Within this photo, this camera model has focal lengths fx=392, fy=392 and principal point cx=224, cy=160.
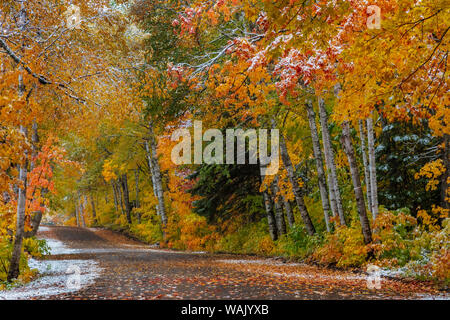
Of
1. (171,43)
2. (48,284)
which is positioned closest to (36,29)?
(171,43)

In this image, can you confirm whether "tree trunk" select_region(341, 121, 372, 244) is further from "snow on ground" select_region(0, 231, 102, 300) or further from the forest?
"snow on ground" select_region(0, 231, 102, 300)

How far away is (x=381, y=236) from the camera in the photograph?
9789 mm

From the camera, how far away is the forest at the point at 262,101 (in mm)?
6273

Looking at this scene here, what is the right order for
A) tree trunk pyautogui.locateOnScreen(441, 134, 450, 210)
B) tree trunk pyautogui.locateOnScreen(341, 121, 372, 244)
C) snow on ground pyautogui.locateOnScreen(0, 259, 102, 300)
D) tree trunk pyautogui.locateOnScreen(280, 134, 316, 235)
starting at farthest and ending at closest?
tree trunk pyautogui.locateOnScreen(280, 134, 316, 235)
tree trunk pyautogui.locateOnScreen(441, 134, 450, 210)
tree trunk pyautogui.locateOnScreen(341, 121, 372, 244)
snow on ground pyautogui.locateOnScreen(0, 259, 102, 300)

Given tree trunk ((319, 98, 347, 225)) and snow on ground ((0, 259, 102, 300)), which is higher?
tree trunk ((319, 98, 347, 225))

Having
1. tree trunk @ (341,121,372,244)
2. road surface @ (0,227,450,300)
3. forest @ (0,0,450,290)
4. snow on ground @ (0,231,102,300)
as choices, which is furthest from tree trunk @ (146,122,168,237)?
tree trunk @ (341,121,372,244)

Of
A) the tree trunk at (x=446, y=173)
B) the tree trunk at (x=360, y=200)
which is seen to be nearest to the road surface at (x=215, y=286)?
the tree trunk at (x=360, y=200)

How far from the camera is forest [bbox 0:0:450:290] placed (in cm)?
627

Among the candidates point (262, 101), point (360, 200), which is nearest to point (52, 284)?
point (262, 101)

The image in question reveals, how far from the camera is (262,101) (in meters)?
10.2

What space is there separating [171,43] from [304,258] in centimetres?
812

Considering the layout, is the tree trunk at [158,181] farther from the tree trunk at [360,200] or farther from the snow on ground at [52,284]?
the tree trunk at [360,200]

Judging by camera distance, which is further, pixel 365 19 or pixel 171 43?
pixel 171 43
